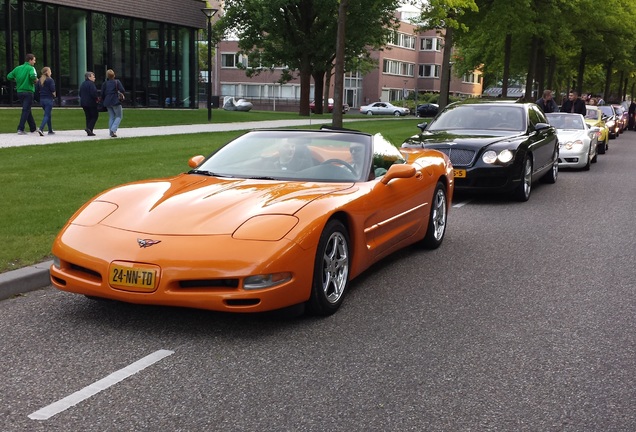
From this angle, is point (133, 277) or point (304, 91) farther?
point (304, 91)

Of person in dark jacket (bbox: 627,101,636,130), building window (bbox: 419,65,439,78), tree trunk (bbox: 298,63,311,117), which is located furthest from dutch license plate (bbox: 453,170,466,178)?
building window (bbox: 419,65,439,78)

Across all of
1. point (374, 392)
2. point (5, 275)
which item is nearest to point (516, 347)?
point (374, 392)

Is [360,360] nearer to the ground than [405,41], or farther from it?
nearer to the ground

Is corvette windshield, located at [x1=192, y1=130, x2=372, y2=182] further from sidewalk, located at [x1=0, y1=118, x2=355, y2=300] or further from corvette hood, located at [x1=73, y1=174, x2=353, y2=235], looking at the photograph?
sidewalk, located at [x1=0, y1=118, x2=355, y2=300]

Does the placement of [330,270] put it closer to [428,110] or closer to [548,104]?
[548,104]

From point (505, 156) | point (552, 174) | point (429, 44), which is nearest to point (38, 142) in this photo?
point (505, 156)

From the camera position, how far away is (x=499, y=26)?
34625 mm

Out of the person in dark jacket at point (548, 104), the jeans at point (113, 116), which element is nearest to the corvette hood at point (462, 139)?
the person in dark jacket at point (548, 104)

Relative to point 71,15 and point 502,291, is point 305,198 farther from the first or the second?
point 71,15

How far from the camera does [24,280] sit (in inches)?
233

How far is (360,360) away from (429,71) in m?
100

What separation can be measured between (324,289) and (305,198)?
2.11 ft

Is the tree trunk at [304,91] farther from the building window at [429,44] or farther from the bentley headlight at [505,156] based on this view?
the building window at [429,44]

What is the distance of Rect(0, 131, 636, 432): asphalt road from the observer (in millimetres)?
3701
